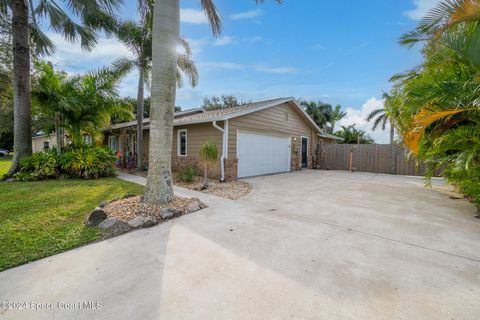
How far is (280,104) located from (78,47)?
9.31 meters

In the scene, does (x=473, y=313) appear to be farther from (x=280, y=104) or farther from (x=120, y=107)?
(x=120, y=107)

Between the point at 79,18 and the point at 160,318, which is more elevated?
the point at 79,18

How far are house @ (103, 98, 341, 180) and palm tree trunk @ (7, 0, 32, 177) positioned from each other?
14.7ft

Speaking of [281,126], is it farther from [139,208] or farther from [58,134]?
[58,134]

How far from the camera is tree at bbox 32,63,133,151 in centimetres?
789

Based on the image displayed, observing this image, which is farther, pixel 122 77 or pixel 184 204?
pixel 122 77

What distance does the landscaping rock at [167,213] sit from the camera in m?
4.09

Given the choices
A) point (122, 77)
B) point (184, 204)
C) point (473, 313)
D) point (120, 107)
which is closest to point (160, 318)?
point (473, 313)

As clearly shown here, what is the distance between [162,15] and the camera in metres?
4.30

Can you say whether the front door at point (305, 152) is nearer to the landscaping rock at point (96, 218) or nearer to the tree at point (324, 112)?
the landscaping rock at point (96, 218)

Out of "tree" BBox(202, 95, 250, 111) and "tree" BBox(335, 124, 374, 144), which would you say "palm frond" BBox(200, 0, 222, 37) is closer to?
"tree" BBox(335, 124, 374, 144)

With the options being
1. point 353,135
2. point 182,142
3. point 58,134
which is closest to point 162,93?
point 182,142

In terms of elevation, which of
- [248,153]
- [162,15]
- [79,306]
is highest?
[162,15]

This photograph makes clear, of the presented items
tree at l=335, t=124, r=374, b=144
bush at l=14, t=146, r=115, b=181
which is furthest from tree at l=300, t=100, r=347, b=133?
bush at l=14, t=146, r=115, b=181
